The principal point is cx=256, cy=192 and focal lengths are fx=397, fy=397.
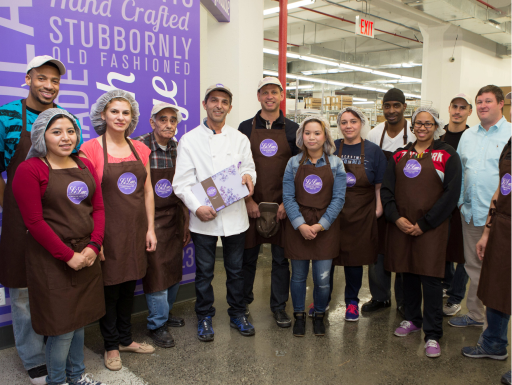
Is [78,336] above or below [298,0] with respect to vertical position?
below

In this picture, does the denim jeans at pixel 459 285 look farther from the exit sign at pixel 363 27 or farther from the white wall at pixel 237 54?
the exit sign at pixel 363 27

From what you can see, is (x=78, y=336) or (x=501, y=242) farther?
(x=501, y=242)

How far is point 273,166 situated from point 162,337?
4.68ft

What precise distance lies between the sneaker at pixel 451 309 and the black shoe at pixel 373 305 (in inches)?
17.4

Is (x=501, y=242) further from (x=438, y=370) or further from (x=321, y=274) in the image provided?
(x=321, y=274)

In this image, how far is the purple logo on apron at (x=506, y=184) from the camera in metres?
2.22

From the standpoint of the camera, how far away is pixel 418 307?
9.36 ft

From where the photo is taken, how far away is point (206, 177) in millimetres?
2682

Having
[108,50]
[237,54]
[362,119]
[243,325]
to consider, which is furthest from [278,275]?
[237,54]

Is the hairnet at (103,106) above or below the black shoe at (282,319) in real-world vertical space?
above

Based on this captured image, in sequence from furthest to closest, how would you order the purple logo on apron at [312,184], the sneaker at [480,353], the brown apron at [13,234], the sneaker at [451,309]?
the sneaker at [451,309]
the purple logo on apron at [312,184]
the sneaker at [480,353]
the brown apron at [13,234]

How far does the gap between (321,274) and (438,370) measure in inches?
35.8

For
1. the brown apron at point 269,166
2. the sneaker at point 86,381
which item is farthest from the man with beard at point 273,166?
the sneaker at point 86,381

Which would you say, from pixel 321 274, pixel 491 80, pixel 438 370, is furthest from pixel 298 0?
pixel 491 80
